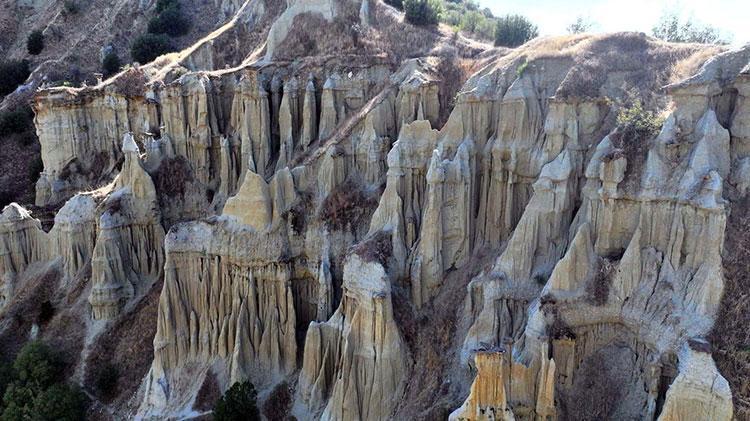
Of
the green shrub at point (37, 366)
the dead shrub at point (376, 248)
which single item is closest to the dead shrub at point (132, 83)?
the green shrub at point (37, 366)

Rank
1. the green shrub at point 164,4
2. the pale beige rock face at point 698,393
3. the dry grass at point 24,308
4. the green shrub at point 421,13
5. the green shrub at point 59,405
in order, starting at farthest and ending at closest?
the green shrub at point 164,4
the green shrub at point 421,13
the dry grass at point 24,308
the green shrub at point 59,405
the pale beige rock face at point 698,393

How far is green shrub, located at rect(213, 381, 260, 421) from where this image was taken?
23.9m

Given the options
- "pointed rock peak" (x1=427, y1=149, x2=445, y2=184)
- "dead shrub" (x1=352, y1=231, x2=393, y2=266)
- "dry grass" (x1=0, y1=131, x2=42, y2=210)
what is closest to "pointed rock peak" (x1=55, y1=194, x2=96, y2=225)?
"dry grass" (x1=0, y1=131, x2=42, y2=210)

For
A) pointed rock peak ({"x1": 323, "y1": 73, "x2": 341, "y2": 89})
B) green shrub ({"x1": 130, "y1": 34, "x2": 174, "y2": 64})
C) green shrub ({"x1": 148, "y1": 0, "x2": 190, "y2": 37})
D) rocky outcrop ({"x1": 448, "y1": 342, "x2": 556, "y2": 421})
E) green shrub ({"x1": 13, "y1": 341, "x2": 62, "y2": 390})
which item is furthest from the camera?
green shrub ({"x1": 148, "y1": 0, "x2": 190, "y2": 37})

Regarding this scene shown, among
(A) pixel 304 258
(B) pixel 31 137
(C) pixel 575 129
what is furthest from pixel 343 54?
(B) pixel 31 137

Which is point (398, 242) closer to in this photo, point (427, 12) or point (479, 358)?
point (479, 358)

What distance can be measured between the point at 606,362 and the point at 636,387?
1.07 meters

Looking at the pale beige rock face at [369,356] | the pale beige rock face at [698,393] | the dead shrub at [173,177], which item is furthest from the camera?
the dead shrub at [173,177]

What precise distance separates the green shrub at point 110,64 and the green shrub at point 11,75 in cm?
872

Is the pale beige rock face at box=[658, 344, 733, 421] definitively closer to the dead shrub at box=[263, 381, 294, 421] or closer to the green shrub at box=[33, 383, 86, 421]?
the dead shrub at box=[263, 381, 294, 421]

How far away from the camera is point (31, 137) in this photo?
50.1m

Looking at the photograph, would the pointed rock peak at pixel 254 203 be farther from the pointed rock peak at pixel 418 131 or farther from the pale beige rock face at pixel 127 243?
the pale beige rock face at pixel 127 243

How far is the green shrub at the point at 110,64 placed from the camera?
5444 cm

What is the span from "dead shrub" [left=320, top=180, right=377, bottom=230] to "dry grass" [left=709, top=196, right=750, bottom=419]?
13.7 meters
